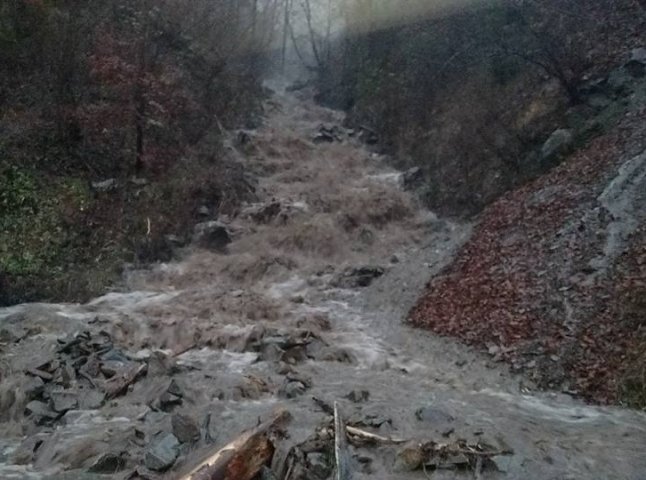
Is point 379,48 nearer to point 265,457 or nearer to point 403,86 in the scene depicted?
point 403,86

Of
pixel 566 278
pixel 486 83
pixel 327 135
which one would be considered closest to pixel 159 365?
pixel 566 278

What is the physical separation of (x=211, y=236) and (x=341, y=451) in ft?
33.9

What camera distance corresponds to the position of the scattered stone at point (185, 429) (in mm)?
7176

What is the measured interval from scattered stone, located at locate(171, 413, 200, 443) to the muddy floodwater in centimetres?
2

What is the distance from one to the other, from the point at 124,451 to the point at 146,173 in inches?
433

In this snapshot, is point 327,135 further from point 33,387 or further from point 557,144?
point 33,387

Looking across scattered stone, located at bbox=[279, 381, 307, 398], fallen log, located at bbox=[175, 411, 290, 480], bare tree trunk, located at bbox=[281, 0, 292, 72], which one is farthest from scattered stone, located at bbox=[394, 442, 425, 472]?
bare tree trunk, located at bbox=[281, 0, 292, 72]

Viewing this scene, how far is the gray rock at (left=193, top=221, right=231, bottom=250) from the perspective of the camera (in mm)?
16141

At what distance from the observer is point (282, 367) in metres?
9.77

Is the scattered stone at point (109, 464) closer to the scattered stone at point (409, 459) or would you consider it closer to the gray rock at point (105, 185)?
the scattered stone at point (409, 459)

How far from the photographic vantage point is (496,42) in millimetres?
19781

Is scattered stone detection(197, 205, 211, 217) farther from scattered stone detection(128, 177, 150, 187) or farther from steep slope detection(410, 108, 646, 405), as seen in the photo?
steep slope detection(410, 108, 646, 405)

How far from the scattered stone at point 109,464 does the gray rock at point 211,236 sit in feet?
31.1

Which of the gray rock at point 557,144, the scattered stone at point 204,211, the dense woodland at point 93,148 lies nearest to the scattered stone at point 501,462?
the dense woodland at point 93,148
